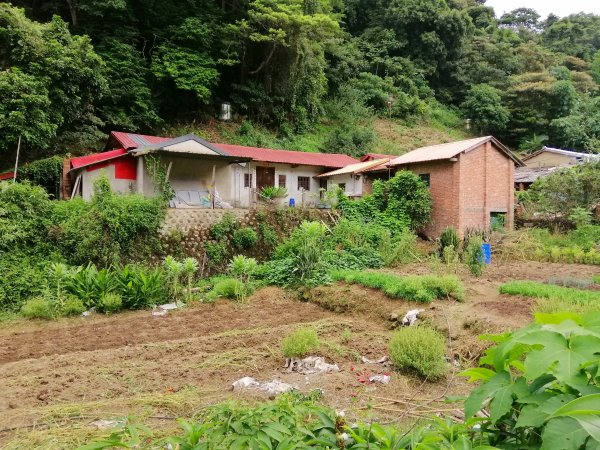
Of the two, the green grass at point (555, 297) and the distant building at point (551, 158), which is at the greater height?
the distant building at point (551, 158)

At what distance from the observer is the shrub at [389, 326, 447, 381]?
5.32 metres

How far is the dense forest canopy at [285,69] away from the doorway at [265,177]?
21.9 feet

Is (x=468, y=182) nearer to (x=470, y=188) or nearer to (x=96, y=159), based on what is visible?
(x=470, y=188)

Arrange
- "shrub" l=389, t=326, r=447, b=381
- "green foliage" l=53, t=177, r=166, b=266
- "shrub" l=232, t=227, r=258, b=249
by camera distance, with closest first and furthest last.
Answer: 1. "shrub" l=389, t=326, r=447, b=381
2. "green foliage" l=53, t=177, r=166, b=266
3. "shrub" l=232, t=227, r=258, b=249

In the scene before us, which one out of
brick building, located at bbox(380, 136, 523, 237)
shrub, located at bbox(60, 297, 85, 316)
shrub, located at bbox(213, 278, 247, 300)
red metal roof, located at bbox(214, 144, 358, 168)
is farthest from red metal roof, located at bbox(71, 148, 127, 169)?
brick building, located at bbox(380, 136, 523, 237)

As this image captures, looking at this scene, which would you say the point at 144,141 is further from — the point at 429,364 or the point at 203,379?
the point at 429,364

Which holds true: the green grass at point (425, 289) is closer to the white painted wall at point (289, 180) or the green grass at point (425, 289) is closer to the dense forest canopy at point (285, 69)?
the white painted wall at point (289, 180)

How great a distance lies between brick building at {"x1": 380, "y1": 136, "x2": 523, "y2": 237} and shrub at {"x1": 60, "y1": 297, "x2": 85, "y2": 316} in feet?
43.0

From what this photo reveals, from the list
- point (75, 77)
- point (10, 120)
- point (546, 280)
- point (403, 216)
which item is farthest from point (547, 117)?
point (10, 120)

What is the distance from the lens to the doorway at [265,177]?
70.8 feet

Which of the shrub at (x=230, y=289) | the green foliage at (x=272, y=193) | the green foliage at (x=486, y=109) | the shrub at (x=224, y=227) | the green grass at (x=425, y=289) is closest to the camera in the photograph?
the green grass at (x=425, y=289)

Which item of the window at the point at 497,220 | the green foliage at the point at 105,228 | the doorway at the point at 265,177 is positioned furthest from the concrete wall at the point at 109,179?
the window at the point at 497,220

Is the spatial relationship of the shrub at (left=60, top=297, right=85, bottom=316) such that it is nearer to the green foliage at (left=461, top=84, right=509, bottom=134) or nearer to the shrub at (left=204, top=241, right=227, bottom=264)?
the shrub at (left=204, top=241, right=227, bottom=264)

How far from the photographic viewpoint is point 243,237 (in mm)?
14250
